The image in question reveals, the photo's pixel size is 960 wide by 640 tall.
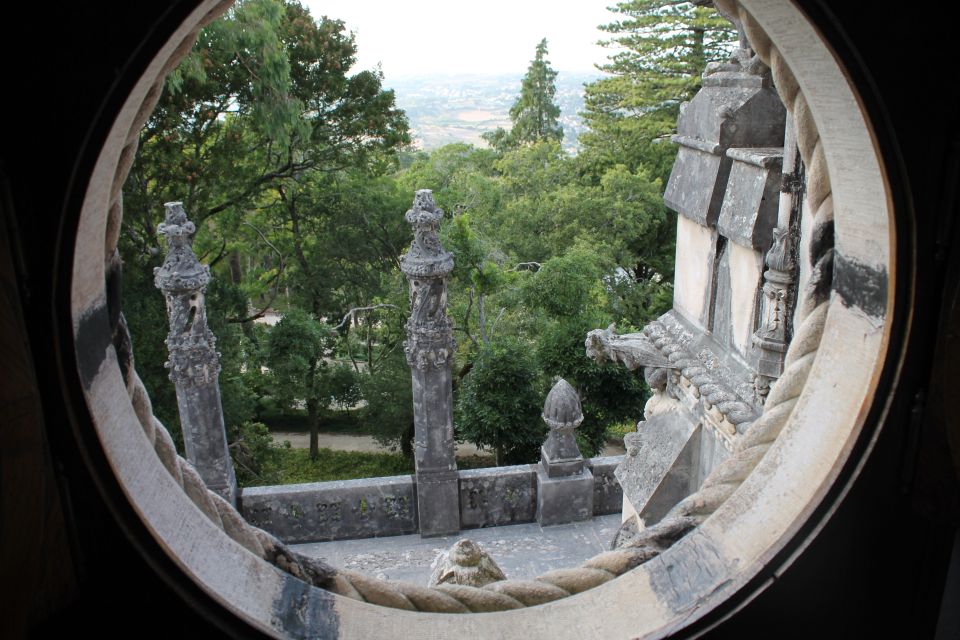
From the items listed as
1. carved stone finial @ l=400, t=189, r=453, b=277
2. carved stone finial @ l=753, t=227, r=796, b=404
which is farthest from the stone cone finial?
carved stone finial @ l=753, t=227, r=796, b=404

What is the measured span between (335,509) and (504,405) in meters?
3.52

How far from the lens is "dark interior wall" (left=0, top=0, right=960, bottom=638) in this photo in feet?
3.08

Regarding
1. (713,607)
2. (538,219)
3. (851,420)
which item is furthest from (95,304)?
(538,219)

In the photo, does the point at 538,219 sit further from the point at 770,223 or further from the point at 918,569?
the point at 918,569

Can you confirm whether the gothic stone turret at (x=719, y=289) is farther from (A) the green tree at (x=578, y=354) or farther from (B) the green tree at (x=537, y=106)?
(B) the green tree at (x=537, y=106)

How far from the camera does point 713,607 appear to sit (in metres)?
1.21

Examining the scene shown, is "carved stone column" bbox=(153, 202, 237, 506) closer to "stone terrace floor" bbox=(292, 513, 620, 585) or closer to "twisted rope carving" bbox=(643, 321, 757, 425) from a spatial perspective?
"stone terrace floor" bbox=(292, 513, 620, 585)

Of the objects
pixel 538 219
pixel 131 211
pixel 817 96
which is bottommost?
pixel 538 219

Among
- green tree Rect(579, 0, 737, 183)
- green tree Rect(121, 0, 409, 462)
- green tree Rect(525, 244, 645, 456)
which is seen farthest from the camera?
green tree Rect(579, 0, 737, 183)

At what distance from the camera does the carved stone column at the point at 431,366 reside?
21.0 feet

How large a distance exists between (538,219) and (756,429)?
14302mm

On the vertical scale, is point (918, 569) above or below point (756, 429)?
below

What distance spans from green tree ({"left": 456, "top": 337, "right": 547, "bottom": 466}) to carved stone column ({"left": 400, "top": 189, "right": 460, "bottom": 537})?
301cm

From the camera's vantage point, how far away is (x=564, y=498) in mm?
7301
